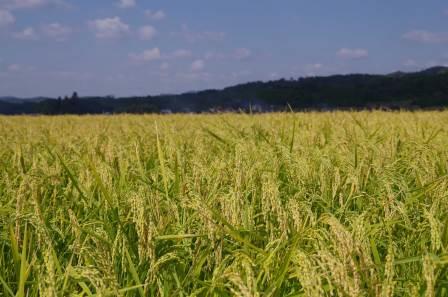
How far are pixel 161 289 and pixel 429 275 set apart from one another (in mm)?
A: 889

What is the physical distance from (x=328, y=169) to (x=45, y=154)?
275cm

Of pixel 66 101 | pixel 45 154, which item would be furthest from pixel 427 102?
pixel 45 154

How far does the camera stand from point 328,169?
10.3 feet

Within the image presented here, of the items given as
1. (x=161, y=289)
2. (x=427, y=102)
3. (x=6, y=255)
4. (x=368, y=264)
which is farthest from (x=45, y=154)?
(x=427, y=102)

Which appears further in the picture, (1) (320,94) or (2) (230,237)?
(1) (320,94)

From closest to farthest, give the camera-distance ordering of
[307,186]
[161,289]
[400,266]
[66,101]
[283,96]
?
[161,289]
[400,266]
[307,186]
[66,101]
[283,96]

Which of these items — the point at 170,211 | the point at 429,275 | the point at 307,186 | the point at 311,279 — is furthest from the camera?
the point at 307,186

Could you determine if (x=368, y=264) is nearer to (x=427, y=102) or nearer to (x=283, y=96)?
(x=427, y=102)

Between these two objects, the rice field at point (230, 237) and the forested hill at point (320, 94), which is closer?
the rice field at point (230, 237)

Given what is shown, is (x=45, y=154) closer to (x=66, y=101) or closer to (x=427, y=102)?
(x=66, y=101)

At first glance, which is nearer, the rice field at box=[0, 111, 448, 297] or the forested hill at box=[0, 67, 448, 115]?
the rice field at box=[0, 111, 448, 297]

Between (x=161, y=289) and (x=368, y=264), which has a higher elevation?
(x=368, y=264)

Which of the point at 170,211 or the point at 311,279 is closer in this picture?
the point at 311,279

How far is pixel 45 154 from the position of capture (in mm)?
4734
